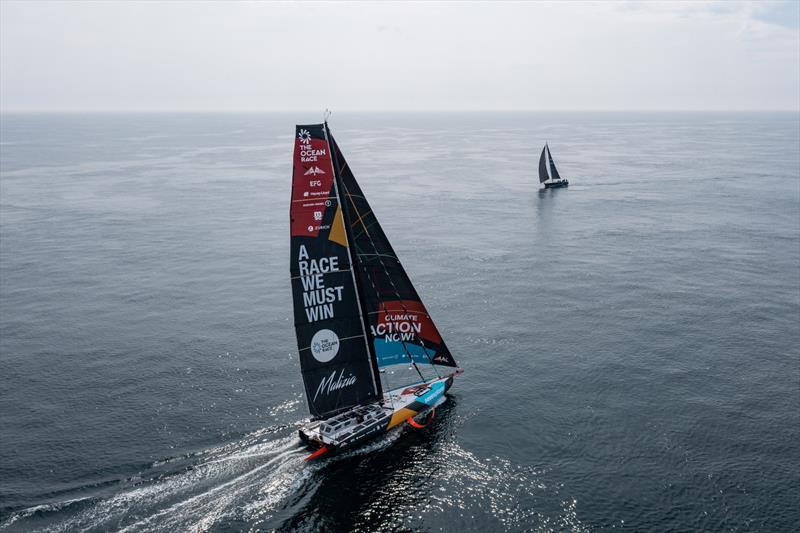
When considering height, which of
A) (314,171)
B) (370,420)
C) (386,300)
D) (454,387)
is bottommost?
(454,387)

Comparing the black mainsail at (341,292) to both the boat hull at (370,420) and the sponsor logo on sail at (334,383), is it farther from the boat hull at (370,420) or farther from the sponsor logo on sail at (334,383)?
the boat hull at (370,420)

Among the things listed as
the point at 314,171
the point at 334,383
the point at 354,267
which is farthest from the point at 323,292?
the point at 314,171

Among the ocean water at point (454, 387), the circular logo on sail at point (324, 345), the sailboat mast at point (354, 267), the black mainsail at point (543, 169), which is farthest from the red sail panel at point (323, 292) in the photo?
the black mainsail at point (543, 169)

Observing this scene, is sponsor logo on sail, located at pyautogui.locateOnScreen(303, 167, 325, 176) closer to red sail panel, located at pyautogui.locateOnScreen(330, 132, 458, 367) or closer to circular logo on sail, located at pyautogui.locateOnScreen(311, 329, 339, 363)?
red sail panel, located at pyautogui.locateOnScreen(330, 132, 458, 367)

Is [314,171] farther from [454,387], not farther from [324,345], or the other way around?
[454,387]

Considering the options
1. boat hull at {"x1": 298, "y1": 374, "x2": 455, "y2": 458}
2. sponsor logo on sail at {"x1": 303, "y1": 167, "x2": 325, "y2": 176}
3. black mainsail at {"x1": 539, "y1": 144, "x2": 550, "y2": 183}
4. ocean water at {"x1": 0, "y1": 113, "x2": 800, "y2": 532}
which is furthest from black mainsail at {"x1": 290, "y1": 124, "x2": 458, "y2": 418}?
black mainsail at {"x1": 539, "y1": 144, "x2": 550, "y2": 183}

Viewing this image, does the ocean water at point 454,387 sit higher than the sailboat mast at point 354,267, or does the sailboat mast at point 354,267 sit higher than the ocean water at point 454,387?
the sailboat mast at point 354,267

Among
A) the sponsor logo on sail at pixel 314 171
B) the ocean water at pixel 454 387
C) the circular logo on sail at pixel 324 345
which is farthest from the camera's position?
the circular logo on sail at pixel 324 345

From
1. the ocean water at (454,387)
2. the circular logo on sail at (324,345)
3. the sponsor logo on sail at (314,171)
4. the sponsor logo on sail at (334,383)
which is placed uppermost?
the sponsor logo on sail at (314,171)
